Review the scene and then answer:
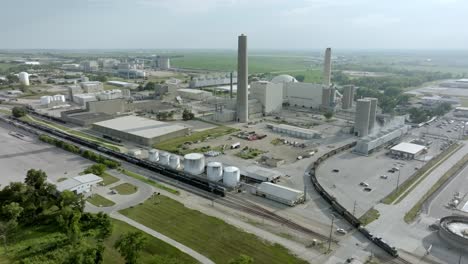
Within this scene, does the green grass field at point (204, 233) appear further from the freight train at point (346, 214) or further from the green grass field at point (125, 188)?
the freight train at point (346, 214)

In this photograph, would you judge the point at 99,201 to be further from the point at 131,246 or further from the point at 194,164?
the point at 131,246

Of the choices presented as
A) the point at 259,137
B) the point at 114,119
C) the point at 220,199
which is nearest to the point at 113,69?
the point at 114,119

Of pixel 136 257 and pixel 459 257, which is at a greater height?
pixel 136 257

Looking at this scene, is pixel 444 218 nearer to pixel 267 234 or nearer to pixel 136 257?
pixel 267 234

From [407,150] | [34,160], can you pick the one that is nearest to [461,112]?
[407,150]

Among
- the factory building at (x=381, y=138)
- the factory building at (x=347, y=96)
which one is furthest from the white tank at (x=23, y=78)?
the factory building at (x=381, y=138)


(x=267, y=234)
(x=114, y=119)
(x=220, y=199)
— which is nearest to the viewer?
(x=267, y=234)

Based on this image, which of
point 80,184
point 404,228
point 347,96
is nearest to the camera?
point 404,228

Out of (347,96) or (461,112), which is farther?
(347,96)

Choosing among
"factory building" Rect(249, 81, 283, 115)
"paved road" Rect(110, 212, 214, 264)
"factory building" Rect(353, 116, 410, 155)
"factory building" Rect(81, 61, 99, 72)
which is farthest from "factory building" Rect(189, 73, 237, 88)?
"paved road" Rect(110, 212, 214, 264)
